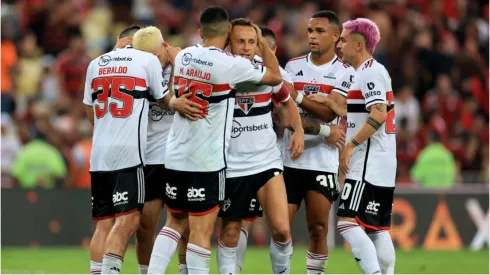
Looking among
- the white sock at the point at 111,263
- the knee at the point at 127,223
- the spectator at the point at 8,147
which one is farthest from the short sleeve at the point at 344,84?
the spectator at the point at 8,147

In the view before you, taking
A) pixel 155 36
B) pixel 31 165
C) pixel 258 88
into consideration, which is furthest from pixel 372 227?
pixel 31 165

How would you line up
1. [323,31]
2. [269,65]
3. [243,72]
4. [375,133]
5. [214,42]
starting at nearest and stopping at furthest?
[243,72]
[214,42]
[269,65]
[375,133]
[323,31]

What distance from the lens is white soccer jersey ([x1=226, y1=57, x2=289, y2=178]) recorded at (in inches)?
394

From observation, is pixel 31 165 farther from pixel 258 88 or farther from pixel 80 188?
pixel 258 88

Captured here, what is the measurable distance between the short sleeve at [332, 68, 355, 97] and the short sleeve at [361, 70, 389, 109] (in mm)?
555

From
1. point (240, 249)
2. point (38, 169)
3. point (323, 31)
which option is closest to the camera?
point (240, 249)

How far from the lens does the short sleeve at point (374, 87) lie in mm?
10289

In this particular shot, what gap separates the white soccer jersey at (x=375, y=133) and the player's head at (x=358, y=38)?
196 millimetres

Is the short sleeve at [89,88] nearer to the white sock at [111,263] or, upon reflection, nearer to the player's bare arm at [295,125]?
the white sock at [111,263]

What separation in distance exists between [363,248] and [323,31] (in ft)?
7.59

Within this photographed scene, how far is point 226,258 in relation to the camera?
10148mm

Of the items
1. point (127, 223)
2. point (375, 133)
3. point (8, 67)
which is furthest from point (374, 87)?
point (8, 67)

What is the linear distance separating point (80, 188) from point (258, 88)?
27.4 ft

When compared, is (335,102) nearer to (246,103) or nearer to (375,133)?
(375,133)
